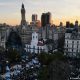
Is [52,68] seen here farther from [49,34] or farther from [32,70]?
[49,34]

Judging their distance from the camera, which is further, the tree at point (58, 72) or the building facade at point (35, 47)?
the building facade at point (35, 47)

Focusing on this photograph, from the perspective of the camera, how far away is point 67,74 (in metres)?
20.7

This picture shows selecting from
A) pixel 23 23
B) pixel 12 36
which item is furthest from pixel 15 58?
pixel 23 23

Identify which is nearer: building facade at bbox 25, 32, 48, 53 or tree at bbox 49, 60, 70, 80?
tree at bbox 49, 60, 70, 80

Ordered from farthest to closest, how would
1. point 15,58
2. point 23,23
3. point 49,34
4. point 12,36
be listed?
point 23,23 < point 49,34 < point 12,36 < point 15,58

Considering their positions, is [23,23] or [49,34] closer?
[49,34]

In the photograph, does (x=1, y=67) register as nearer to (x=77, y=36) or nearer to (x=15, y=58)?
(x=15, y=58)

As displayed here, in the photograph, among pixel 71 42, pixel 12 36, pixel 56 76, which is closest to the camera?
pixel 56 76

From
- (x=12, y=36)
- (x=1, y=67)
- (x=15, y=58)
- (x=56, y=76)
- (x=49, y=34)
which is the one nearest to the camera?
(x=56, y=76)

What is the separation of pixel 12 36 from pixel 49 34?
808 centimetres

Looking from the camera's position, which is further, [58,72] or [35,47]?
[35,47]

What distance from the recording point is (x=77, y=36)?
139ft

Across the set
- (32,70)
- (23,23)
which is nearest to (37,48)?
(32,70)

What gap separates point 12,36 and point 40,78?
34.9 metres
